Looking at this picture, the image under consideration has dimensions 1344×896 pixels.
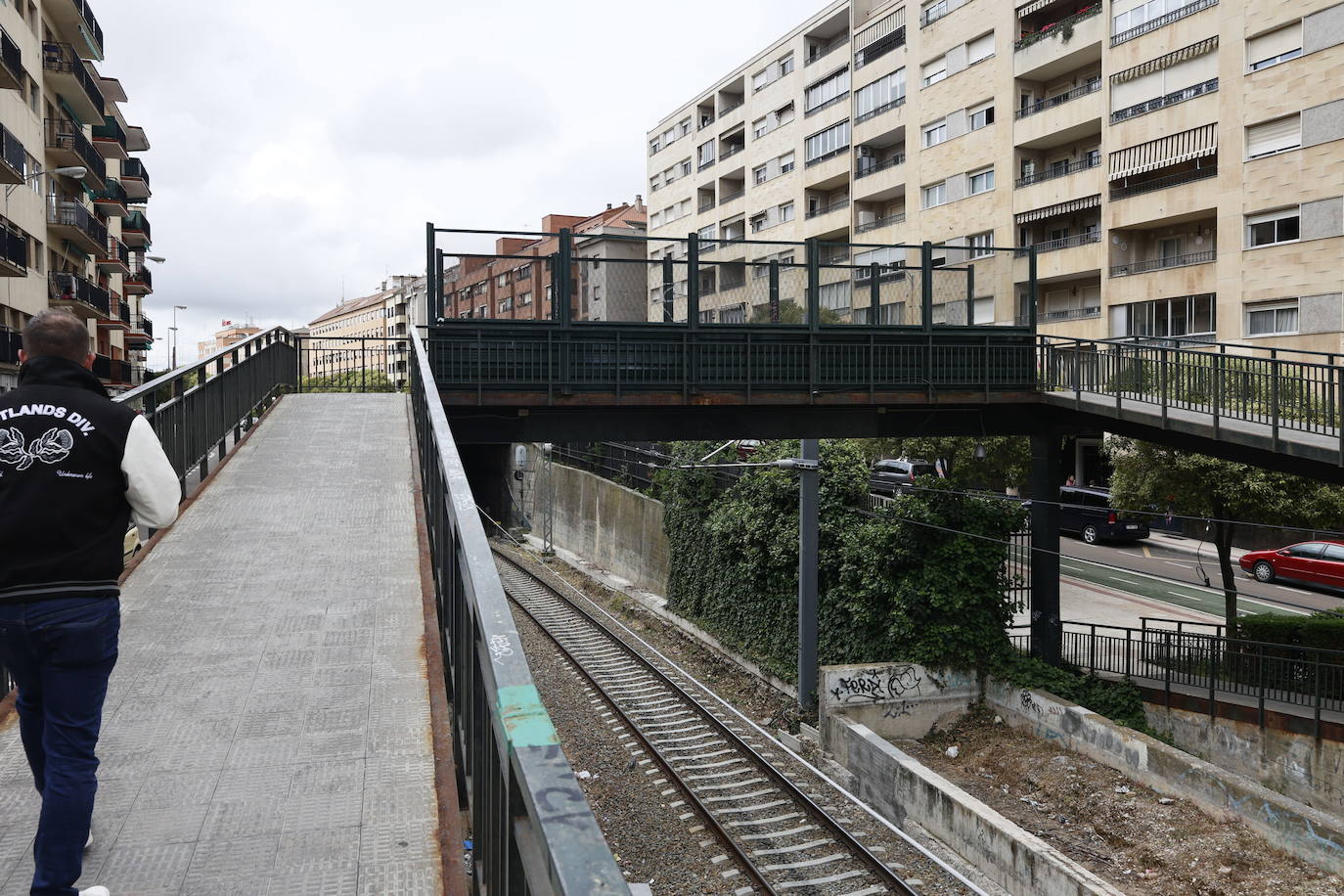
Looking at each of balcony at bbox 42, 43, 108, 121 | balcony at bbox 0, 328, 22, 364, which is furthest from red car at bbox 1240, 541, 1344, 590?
balcony at bbox 42, 43, 108, 121

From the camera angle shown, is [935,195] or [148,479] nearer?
[148,479]

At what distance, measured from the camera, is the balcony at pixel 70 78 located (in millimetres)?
41188

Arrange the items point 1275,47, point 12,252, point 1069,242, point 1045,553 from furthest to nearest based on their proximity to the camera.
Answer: point 1069,242 < point 12,252 < point 1275,47 < point 1045,553

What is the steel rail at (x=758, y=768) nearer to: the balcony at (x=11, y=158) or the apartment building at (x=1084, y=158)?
the apartment building at (x=1084, y=158)

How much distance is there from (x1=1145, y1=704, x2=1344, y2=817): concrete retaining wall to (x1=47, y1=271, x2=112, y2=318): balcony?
143 ft

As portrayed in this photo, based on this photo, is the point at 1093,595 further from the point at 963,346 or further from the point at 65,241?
the point at 65,241

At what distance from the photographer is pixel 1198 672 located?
1623 centimetres

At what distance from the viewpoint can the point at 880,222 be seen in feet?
148

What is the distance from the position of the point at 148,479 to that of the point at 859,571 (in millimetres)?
16385

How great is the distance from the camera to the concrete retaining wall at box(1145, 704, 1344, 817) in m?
13.7

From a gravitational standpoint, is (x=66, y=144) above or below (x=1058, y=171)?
above

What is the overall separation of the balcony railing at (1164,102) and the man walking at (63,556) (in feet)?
114

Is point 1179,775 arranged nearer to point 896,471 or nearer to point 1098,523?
point 1098,523

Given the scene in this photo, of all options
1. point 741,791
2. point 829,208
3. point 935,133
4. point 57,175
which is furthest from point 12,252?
point 935,133
